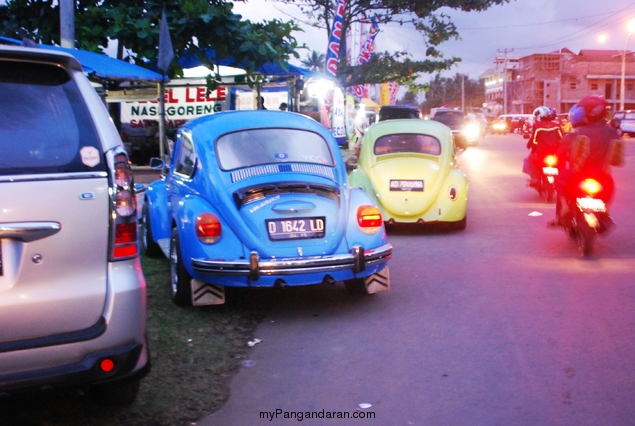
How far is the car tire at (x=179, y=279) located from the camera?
6082 mm

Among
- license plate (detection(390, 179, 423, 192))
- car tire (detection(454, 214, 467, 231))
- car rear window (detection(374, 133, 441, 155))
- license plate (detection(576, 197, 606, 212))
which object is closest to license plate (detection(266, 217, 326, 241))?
license plate (detection(576, 197, 606, 212))

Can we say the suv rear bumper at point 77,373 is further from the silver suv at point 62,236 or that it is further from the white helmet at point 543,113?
the white helmet at point 543,113

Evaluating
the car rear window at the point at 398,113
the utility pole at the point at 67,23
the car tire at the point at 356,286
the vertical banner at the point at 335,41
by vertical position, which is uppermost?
the vertical banner at the point at 335,41

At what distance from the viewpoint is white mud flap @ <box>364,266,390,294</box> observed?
21.2ft

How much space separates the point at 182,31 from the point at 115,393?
33.0 feet

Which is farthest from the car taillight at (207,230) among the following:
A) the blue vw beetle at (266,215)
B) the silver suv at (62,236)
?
the silver suv at (62,236)

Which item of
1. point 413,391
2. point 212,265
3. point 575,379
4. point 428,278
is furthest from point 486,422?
point 428,278

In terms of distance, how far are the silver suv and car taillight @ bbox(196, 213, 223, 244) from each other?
92.4 inches

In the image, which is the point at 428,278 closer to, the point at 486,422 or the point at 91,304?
the point at 486,422

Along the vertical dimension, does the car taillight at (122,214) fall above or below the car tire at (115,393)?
above

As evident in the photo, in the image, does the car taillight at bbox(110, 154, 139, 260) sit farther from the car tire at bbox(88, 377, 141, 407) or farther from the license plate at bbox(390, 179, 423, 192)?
the license plate at bbox(390, 179, 423, 192)

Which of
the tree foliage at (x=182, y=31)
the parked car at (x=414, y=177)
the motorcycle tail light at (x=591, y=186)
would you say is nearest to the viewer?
the motorcycle tail light at (x=591, y=186)

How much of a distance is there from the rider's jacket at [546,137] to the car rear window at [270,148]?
733 centimetres

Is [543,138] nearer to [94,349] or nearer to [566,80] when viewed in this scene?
[94,349]
